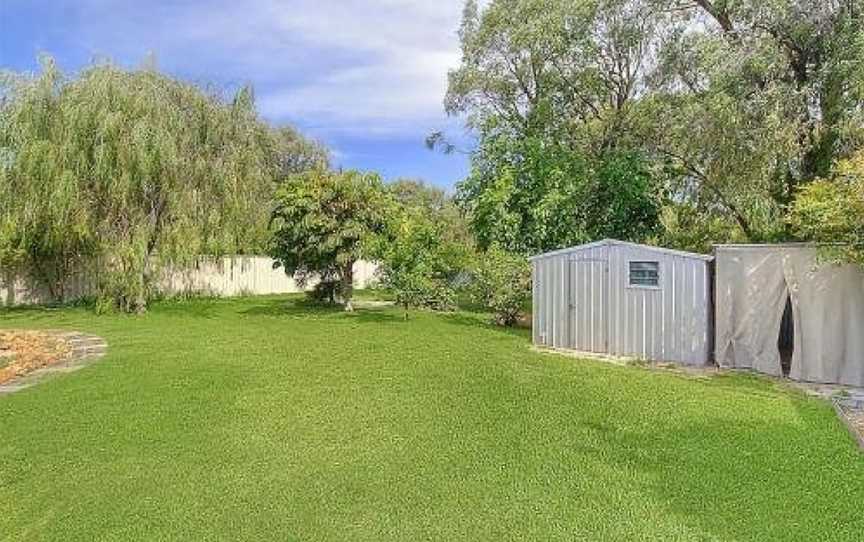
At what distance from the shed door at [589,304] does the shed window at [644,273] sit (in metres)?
0.46

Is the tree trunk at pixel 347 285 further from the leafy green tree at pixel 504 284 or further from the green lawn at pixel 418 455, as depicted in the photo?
the green lawn at pixel 418 455

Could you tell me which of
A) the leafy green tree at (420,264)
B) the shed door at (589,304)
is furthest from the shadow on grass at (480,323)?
the shed door at (589,304)

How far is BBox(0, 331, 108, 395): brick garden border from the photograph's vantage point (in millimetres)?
7770

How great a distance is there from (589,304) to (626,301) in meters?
0.70

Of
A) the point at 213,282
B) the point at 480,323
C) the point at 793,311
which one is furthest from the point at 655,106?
the point at 213,282

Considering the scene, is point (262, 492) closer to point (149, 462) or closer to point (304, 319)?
point (149, 462)

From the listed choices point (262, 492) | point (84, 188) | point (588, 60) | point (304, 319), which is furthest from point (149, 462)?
point (588, 60)

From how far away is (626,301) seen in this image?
34.2ft

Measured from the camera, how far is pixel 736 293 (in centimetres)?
925

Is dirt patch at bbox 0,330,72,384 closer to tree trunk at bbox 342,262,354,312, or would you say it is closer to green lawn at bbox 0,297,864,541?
green lawn at bbox 0,297,864,541

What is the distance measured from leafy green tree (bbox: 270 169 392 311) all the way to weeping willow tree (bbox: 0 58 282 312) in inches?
49.2

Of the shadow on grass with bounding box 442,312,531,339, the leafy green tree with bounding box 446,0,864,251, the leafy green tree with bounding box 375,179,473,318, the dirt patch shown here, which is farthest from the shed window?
the dirt patch

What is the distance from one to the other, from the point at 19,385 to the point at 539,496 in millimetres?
6609

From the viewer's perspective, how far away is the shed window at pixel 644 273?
10.1 meters
